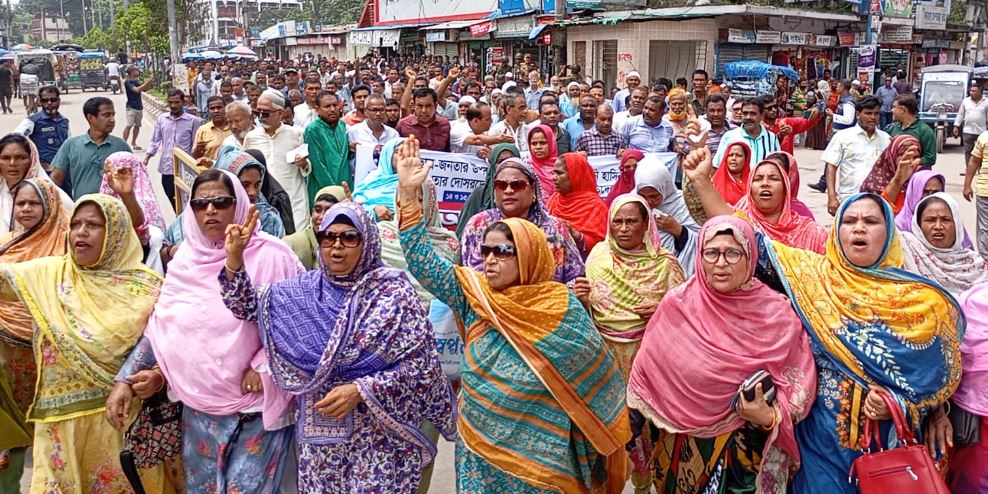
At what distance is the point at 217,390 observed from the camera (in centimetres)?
318

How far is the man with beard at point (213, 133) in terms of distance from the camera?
777 cm

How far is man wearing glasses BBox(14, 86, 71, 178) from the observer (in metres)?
7.71

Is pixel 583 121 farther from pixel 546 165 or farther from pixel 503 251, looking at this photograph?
pixel 503 251

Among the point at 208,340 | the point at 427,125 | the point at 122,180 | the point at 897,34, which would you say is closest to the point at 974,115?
the point at 427,125

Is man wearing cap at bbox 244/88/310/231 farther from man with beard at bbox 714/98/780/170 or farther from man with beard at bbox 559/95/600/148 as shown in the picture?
man with beard at bbox 714/98/780/170

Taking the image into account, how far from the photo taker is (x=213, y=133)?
807 cm

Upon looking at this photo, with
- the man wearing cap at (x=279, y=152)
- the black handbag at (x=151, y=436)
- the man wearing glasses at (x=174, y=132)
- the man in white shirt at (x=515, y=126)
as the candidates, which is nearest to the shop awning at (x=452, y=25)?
the man wearing glasses at (x=174, y=132)

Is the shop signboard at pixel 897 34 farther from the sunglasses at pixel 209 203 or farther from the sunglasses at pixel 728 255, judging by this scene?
the sunglasses at pixel 209 203

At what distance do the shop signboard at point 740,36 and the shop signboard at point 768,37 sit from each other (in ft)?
0.47

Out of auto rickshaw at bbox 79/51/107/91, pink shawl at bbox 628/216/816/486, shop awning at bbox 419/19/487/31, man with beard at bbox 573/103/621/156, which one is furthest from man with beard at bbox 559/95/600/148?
auto rickshaw at bbox 79/51/107/91

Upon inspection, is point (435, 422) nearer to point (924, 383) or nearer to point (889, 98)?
point (924, 383)

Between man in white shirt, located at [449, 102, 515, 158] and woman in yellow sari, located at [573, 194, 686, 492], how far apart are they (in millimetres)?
2992

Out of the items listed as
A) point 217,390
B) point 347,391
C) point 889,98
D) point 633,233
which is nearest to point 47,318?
point 217,390

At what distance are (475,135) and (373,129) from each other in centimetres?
85
